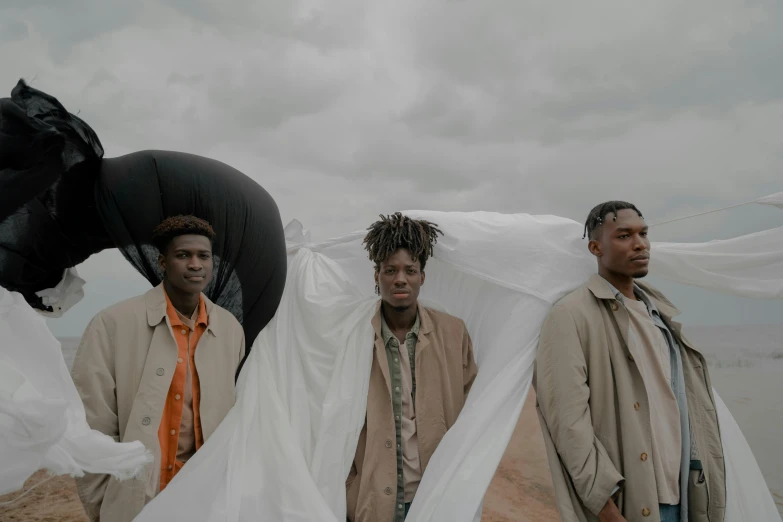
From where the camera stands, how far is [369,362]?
2.41 metres

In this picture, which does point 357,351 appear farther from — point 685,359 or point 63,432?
point 685,359

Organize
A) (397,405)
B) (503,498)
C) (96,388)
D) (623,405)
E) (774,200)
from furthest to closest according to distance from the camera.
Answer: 1. (503,498)
2. (774,200)
3. (397,405)
4. (623,405)
5. (96,388)

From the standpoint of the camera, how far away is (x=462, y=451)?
7.14ft

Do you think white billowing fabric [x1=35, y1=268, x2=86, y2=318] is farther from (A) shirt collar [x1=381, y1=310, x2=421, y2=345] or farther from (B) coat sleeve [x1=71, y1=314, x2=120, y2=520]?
(A) shirt collar [x1=381, y1=310, x2=421, y2=345]

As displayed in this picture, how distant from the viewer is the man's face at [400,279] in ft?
7.80

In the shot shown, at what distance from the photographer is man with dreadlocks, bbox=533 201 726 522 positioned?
207 centimetres

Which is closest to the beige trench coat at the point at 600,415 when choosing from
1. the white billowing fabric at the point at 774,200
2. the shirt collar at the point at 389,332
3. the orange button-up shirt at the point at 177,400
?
the shirt collar at the point at 389,332

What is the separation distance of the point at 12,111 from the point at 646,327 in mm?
2831

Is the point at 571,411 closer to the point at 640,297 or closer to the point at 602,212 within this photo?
the point at 640,297

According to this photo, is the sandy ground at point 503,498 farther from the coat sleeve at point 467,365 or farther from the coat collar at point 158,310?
the coat collar at point 158,310

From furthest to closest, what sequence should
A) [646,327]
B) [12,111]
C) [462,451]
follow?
[646,327] < [462,451] < [12,111]

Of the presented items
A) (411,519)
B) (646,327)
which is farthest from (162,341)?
(646,327)

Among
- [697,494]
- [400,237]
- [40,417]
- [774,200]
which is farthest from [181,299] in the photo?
[774,200]

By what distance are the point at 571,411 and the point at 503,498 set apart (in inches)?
144
